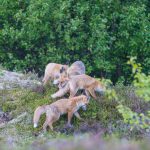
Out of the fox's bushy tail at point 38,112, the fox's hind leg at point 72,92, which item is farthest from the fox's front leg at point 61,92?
the fox's bushy tail at point 38,112

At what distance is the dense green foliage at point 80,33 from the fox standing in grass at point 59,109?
7117 millimetres

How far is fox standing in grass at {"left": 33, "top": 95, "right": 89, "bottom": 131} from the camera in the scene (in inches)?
442

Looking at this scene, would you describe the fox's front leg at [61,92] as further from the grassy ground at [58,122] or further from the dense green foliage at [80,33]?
the dense green foliage at [80,33]

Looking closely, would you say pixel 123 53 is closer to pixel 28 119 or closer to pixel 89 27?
pixel 89 27

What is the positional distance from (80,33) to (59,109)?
778cm

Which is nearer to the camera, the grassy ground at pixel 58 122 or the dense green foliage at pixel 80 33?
the grassy ground at pixel 58 122

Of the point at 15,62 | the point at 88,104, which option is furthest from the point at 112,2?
the point at 88,104

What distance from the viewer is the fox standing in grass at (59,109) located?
36.9ft

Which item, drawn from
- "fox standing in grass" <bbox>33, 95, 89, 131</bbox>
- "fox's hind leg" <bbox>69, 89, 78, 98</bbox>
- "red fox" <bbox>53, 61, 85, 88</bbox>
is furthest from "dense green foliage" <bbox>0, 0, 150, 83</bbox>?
"fox standing in grass" <bbox>33, 95, 89, 131</bbox>

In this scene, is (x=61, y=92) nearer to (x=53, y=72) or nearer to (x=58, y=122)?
(x=58, y=122)

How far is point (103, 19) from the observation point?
60.9 feet

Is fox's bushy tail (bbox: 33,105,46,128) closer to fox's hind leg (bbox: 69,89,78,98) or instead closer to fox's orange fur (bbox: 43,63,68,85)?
fox's hind leg (bbox: 69,89,78,98)

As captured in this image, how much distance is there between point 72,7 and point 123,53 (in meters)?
2.30

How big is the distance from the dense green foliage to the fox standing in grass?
7117mm
